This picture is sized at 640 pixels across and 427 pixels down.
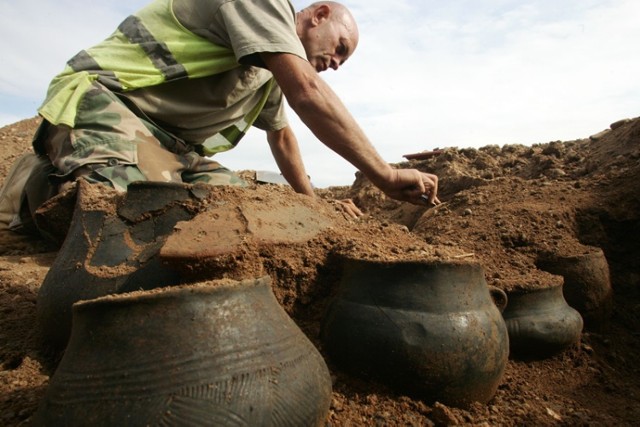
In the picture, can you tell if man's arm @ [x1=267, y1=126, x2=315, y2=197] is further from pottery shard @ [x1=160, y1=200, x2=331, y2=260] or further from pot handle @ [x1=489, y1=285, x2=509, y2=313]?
pot handle @ [x1=489, y1=285, x2=509, y2=313]

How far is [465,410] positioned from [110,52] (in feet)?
7.75

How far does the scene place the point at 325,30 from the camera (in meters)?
3.11

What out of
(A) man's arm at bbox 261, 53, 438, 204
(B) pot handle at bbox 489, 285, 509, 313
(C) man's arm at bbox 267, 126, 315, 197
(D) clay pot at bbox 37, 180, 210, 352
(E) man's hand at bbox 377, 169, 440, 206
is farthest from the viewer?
(C) man's arm at bbox 267, 126, 315, 197

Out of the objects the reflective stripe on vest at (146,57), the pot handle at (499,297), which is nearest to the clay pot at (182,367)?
the pot handle at (499,297)

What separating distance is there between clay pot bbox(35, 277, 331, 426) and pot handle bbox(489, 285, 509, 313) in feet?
3.04

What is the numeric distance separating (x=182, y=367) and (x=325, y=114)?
1.53 metres

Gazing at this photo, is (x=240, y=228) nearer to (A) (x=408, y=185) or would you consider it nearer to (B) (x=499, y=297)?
(B) (x=499, y=297)

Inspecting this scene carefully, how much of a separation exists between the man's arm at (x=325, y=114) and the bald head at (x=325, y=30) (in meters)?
0.75

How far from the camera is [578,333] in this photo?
2357 millimetres

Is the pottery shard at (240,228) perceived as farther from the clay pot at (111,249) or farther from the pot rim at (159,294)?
the pot rim at (159,294)

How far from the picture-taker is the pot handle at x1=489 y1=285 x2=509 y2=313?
1929mm

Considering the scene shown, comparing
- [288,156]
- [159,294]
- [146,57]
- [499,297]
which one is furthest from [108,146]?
[288,156]

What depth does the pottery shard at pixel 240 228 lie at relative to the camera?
1.55 m

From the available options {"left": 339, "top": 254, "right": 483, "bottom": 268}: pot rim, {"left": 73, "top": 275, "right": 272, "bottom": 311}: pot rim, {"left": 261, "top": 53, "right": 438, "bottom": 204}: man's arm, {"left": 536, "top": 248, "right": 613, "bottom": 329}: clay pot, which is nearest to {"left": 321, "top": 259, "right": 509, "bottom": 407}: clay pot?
{"left": 339, "top": 254, "right": 483, "bottom": 268}: pot rim
